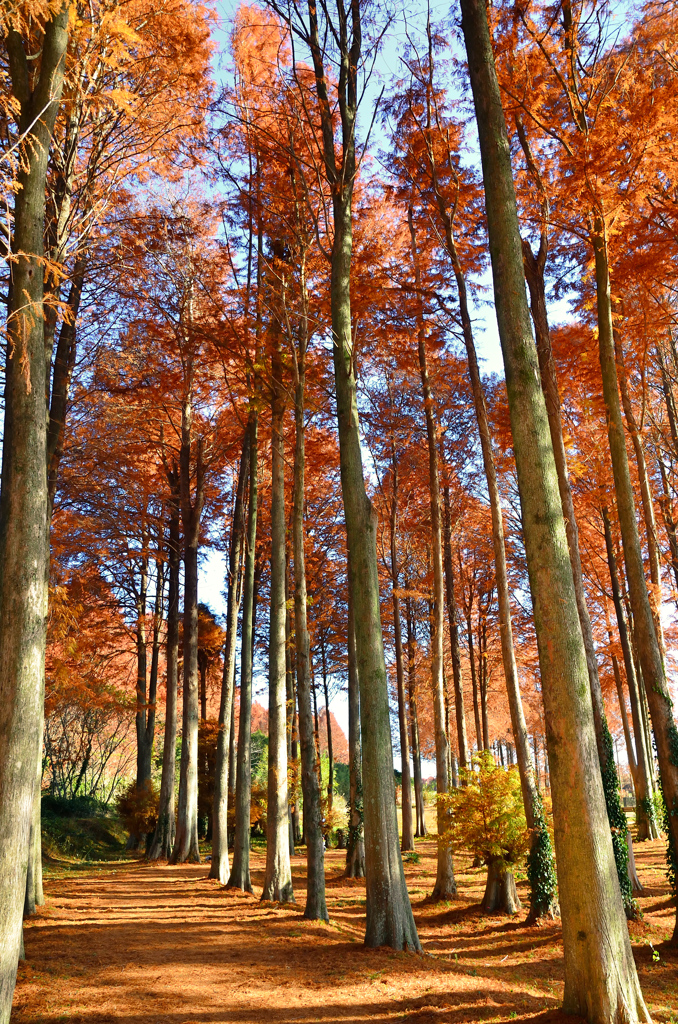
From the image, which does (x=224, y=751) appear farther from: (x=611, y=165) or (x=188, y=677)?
(x=611, y=165)

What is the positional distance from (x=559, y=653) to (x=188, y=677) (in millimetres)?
10635

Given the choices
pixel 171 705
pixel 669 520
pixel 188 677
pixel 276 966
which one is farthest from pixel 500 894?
pixel 669 520

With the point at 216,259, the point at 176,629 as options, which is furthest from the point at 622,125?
the point at 176,629

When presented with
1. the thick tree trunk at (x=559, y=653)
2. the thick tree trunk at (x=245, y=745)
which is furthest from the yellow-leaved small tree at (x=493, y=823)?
the thick tree trunk at (x=559, y=653)

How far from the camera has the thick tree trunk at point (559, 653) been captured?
4078 millimetres

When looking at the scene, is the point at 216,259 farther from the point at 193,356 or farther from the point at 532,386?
the point at 532,386

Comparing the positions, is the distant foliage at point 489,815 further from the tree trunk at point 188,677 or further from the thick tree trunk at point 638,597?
the tree trunk at point 188,677

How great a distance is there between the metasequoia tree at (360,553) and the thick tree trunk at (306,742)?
154 cm

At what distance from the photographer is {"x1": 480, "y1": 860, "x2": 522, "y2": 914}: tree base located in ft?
29.1

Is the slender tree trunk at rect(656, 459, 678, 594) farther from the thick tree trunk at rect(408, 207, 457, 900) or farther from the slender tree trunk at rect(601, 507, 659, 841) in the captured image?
the thick tree trunk at rect(408, 207, 457, 900)

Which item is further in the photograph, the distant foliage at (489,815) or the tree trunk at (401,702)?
the tree trunk at (401,702)

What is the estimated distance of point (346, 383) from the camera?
741 cm

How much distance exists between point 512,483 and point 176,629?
30.5 feet

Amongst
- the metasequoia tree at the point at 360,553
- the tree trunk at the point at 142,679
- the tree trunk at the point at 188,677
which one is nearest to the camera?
the metasequoia tree at the point at 360,553
